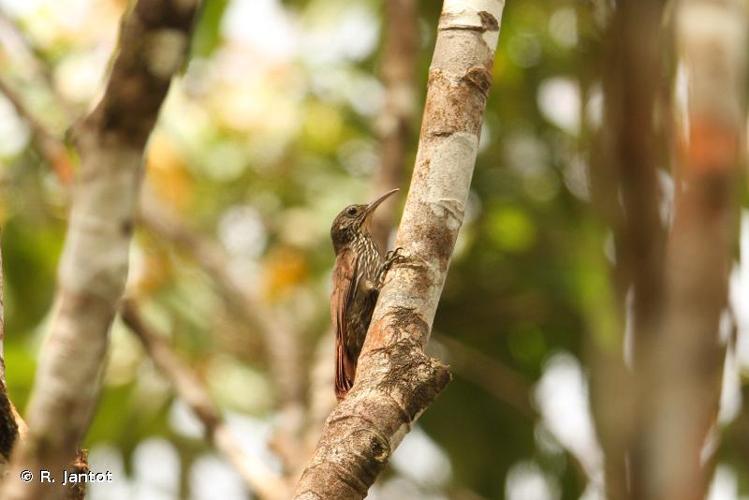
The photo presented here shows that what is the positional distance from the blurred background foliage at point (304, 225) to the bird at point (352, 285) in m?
0.88

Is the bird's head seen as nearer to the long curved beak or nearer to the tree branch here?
the long curved beak

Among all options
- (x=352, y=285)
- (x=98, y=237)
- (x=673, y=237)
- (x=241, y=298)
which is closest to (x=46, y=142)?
(x=241, y=298)

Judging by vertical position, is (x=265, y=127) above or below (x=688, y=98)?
above

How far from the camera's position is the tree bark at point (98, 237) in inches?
67.9

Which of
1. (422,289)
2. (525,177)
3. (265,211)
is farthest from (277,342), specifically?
(422,289)

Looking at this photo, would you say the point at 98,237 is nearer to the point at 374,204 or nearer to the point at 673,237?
the point at 673,237

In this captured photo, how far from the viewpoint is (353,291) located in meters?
5.23

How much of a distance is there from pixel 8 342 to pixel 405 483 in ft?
8.95

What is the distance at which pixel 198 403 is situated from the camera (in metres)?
5.50

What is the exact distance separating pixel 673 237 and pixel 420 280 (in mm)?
1883

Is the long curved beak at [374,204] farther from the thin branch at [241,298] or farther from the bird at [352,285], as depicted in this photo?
the thin branch at [241,298]

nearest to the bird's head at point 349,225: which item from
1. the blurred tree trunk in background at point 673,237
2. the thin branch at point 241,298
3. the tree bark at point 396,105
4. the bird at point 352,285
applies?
the bird at point 352,285

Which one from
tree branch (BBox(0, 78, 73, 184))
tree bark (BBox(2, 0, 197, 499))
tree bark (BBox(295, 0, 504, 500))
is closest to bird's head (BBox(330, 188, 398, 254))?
tree branch (BBox(0, 78, 73, 184))

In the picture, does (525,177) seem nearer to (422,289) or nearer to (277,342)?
(277,342)
